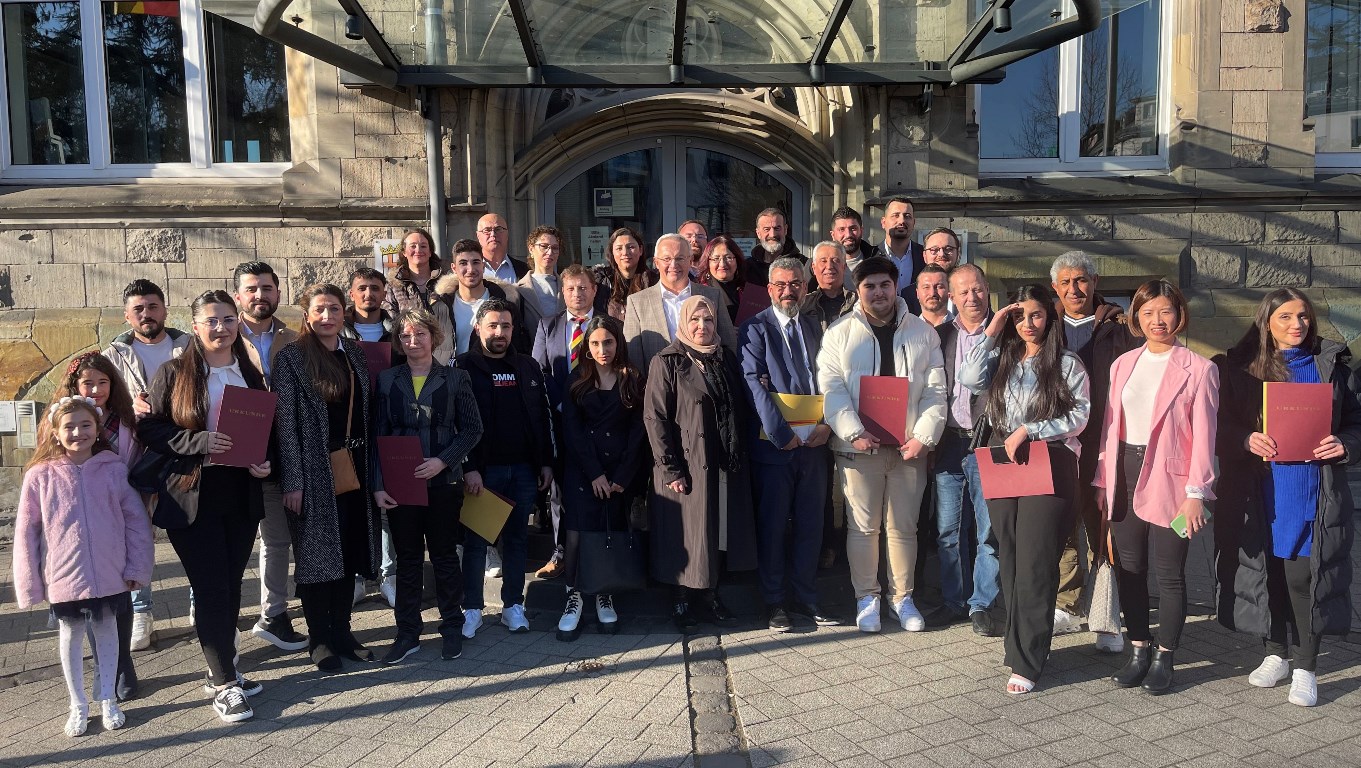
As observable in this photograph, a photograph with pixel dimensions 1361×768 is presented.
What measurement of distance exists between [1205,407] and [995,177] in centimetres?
439

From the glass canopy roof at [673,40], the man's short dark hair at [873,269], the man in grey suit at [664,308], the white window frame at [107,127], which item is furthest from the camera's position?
the white window frame at [107,127]

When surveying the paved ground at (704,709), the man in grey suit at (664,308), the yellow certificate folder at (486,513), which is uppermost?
the man in grey suit at (664,308)

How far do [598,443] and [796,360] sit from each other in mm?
1064

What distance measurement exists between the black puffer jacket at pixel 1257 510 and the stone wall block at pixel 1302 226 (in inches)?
166

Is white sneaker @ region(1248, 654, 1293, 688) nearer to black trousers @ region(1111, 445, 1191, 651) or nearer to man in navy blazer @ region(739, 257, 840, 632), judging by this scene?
black trousers @ region(1111, 445, 1191, 651)

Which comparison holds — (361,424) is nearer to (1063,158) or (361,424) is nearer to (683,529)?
(683,529)

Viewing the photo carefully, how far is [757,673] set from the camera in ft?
14.7

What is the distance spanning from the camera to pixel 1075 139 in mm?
8344

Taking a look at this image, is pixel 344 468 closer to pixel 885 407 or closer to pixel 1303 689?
pixel 885 407

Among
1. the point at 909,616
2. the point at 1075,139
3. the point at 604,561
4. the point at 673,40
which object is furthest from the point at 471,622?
the point at 1075,139

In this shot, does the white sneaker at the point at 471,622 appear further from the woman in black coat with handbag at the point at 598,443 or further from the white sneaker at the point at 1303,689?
the white sneaker at the point at 1303,689

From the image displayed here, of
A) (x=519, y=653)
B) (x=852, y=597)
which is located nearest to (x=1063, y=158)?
(x=852, y=597)

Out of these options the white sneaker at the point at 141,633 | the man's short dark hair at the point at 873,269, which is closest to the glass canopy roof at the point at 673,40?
the man's short dark hair at the point at 873,269

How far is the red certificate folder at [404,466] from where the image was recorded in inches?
182
